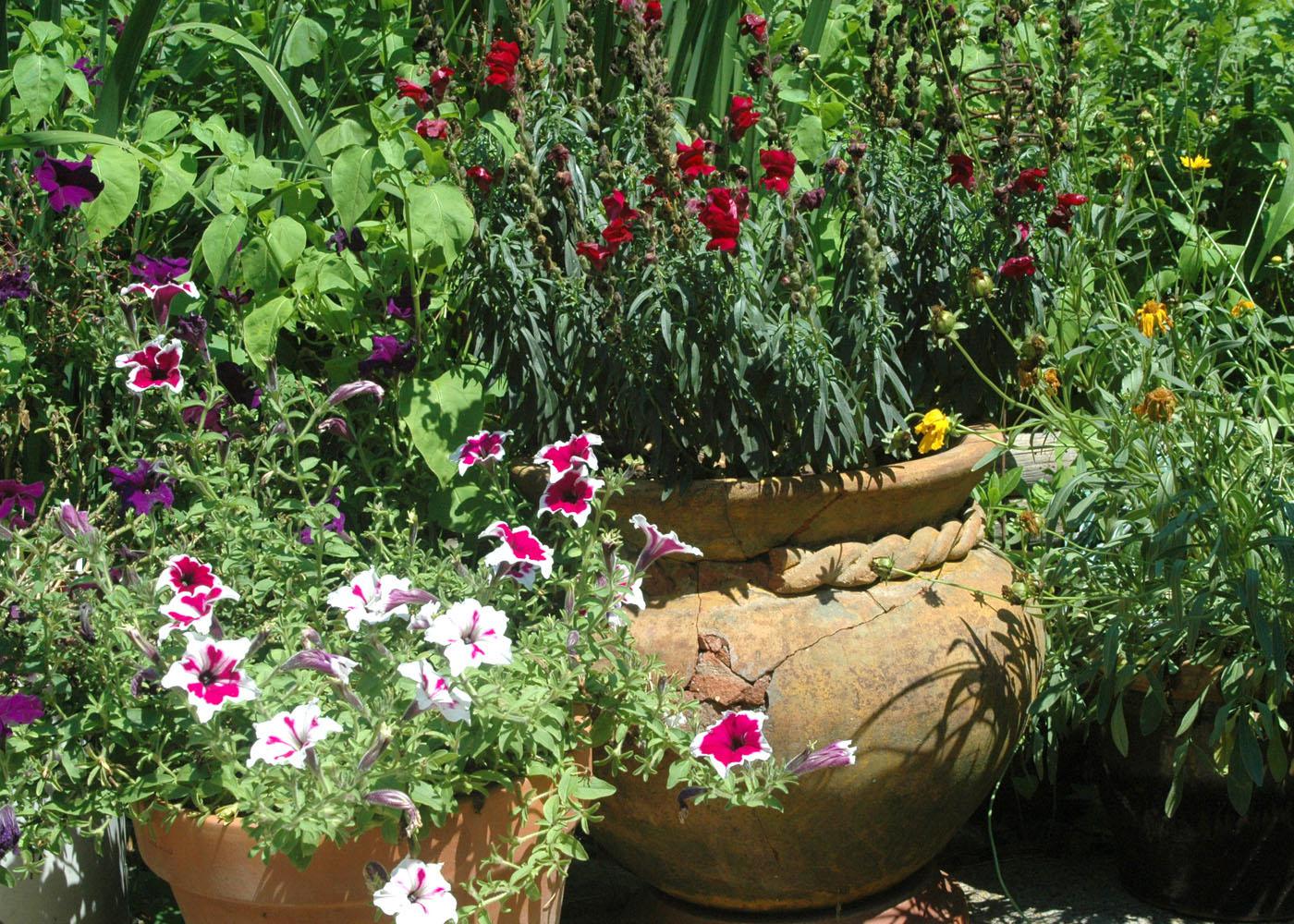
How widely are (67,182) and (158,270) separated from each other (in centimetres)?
21

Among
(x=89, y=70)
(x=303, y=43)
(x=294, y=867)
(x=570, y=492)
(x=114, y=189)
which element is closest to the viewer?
(x=294, y=867)

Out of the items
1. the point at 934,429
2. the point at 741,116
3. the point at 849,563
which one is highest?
the point at 741,116

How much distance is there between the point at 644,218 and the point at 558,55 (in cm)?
115

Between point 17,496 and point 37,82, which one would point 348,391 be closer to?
point 17,496

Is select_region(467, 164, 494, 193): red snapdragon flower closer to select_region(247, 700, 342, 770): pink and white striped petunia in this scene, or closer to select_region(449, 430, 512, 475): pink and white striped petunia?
select_region(449, 430, 512, 475): pink and white striped petunia

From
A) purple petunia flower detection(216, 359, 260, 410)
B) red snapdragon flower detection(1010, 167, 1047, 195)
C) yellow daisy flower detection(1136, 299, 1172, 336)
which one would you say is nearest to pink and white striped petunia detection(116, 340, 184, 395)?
purple petunia flower detection(216, 359, 260, 410)

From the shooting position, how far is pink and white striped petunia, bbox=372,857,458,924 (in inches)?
66.5

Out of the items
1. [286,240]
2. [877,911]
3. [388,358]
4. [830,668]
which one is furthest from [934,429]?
[286,240]

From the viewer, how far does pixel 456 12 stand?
3.18 metres

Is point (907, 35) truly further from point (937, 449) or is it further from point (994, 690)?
point (994, 690)

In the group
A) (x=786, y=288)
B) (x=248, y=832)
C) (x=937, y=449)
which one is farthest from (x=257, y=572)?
(x=937, y=449)

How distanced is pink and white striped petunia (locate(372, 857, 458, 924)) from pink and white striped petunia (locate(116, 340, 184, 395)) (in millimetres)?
847

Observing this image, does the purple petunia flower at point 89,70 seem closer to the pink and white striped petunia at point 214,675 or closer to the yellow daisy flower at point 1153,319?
the pink and white striped petunia at point 214,675

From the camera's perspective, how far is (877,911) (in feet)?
7.65
